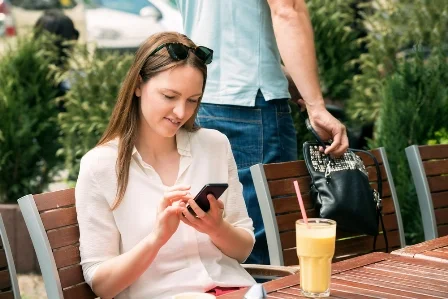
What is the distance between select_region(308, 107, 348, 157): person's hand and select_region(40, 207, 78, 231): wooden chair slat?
942mm

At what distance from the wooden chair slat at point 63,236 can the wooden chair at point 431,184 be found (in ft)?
4.60

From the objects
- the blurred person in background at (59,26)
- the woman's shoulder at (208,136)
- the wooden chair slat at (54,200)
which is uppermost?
the blurred person in background at (59,26)

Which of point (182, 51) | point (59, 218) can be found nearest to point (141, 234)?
point (59, 218)

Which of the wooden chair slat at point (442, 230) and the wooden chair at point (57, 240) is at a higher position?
the wooden chair at point (57, 240)

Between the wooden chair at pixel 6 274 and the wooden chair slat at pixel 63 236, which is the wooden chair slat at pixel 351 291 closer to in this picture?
the wooden chair slat at pixel 63 236

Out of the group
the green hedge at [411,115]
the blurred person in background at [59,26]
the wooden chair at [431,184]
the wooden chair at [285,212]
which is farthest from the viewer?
the blurred person in background at [59,26]

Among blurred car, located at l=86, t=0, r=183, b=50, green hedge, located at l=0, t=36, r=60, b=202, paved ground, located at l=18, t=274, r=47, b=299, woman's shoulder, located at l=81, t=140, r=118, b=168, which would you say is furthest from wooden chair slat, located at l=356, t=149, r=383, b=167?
blurred car, located at l=86, t=0, r=183, b=50

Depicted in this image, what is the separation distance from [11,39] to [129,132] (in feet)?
11.3

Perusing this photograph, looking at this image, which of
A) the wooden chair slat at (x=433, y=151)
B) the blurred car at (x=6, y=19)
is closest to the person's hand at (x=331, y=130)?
the wooden chair slat at (x=433, y=151)

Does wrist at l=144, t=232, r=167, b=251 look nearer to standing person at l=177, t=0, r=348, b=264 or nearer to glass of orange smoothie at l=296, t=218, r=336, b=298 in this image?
glass of orange smoothie at l=296, t=218, r=336, b=298

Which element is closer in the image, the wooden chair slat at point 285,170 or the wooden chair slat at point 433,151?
the wooden chair slat at point 285,170

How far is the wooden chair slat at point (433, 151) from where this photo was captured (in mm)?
3531

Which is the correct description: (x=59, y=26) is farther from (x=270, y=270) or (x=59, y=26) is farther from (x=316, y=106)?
(x=270, y=270)

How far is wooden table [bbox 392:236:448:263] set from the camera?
8.70 feet
